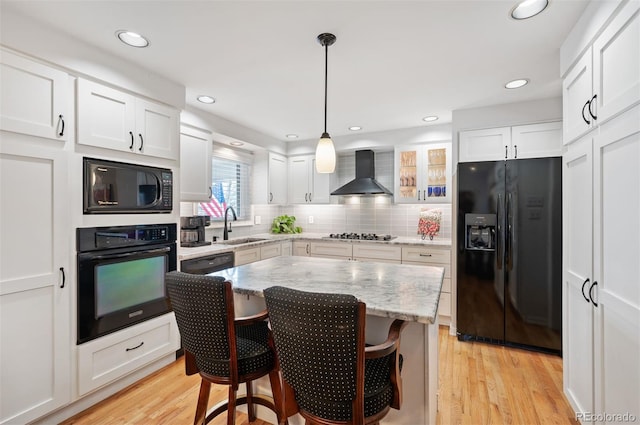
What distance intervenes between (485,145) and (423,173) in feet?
2.90

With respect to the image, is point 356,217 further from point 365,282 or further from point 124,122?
point 124,122

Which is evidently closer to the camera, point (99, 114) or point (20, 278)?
point (20, 278)

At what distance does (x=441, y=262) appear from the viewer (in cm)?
358

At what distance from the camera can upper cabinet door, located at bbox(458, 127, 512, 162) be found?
10.1 feet

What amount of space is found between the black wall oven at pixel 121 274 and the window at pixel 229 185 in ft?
4.15

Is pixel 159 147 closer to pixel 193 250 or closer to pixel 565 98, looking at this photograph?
pixel 193 250

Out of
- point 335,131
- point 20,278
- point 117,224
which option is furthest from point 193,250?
point 335,131

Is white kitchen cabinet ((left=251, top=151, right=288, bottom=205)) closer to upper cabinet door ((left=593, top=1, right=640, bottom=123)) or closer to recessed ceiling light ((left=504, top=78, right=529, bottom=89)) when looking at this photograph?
recessed ceiling light ((left=504, top=78, right=529, bottom=89))

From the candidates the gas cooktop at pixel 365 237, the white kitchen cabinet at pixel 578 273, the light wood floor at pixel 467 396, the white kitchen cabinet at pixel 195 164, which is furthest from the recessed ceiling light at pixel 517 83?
the white kitchen cabinet at pixel 195 164

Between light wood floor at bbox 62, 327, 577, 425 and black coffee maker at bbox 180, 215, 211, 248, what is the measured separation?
1157mm

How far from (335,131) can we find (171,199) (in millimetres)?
2455

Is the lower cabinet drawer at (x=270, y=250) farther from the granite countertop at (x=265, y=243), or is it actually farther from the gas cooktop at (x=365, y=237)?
the gas cooktop at (x=365, y=237)

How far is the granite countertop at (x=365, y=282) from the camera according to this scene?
135 cm

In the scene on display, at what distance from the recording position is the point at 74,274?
6.42 ft
